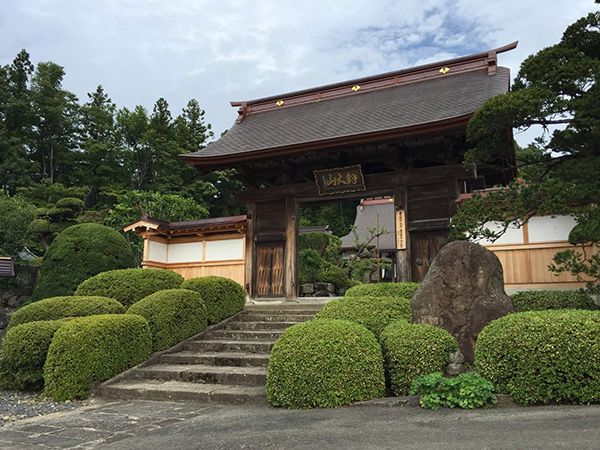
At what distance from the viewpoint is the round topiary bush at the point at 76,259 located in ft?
36.7

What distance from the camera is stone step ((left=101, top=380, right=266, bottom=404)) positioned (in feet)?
17.3

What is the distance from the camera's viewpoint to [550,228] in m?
8.69

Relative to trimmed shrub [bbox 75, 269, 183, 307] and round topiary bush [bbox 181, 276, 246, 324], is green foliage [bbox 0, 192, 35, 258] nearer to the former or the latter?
trimmed shrub [bbox 75, 269, 183, 307]

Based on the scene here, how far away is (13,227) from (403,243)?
13544 mm

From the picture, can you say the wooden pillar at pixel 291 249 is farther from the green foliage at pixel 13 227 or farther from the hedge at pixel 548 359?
the green foliage at pixel 13 227

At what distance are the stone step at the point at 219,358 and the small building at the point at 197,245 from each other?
439 centimetres

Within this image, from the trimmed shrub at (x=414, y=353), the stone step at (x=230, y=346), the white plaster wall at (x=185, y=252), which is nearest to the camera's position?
the trimmed shrub at (x=414, y=353)

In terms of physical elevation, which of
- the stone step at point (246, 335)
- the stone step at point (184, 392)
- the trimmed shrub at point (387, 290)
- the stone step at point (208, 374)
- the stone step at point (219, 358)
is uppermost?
the trimmed shrub at point (387, 290)

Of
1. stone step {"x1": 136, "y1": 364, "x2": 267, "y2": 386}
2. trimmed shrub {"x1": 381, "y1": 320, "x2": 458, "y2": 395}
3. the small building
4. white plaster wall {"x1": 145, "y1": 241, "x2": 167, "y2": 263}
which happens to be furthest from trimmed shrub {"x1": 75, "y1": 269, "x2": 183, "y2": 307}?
trimmed shrub {"x1": 381, "y1": 320, "x2": 458, "y2": 395}

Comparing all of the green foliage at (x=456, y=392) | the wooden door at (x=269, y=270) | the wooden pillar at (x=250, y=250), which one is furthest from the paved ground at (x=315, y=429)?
the wooden pillar at (x=250, y=250)

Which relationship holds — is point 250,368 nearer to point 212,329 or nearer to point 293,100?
point 212,329

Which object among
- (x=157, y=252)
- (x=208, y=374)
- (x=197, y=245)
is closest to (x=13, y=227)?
(x=157, y=252)

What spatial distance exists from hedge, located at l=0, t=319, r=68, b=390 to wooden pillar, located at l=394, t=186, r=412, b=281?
6117mm

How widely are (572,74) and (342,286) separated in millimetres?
11483
